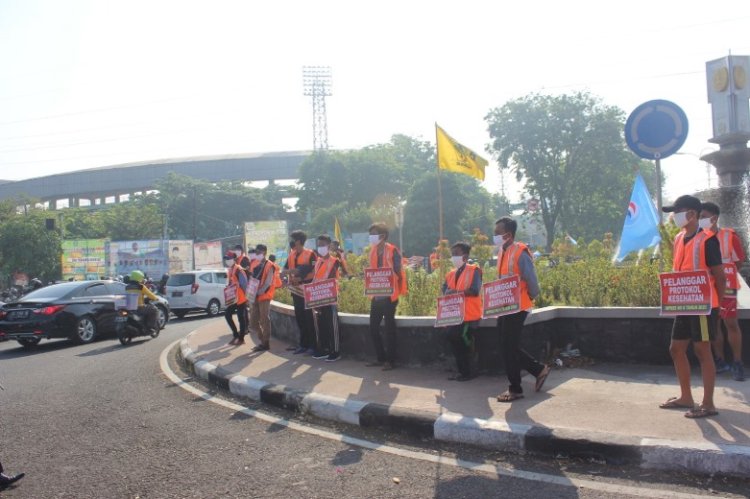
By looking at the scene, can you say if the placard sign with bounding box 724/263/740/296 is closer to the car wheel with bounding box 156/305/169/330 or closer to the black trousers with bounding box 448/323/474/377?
the black trousers with bounding box 448/323/474/377

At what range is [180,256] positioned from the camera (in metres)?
39.6

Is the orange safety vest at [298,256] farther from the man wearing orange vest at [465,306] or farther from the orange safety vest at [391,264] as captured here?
the man wearing orange vest at [465,306]

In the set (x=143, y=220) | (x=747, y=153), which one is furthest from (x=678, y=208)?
(x=143, y=220)

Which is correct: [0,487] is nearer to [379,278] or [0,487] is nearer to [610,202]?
[379,278]

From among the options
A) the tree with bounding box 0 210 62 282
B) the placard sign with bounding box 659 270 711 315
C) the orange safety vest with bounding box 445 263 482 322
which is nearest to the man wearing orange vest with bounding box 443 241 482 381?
the orange safety vest with bounding box 445 263 482 322

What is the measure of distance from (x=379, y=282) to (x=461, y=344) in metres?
1.36

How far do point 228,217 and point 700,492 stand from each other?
64.6 m

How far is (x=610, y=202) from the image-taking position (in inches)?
1598

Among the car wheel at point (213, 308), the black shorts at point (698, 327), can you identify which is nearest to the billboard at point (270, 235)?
the car wheel at point (213, 308)

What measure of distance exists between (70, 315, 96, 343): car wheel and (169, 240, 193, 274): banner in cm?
2628

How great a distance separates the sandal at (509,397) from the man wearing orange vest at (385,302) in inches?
80.3

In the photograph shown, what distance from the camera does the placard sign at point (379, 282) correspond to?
24.3 feet

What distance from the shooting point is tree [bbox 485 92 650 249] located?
37.5 m

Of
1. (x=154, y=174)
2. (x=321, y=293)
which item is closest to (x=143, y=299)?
(x=321, y=293)
